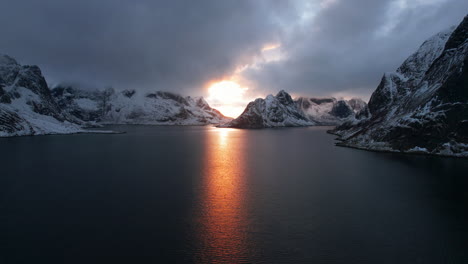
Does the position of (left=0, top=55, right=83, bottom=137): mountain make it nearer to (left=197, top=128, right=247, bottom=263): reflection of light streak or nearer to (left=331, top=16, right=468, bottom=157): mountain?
(left=197, top=128, right=247, bottom=263): reflection of light streak

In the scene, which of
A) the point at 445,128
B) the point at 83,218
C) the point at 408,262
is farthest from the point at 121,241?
the point at 445,128

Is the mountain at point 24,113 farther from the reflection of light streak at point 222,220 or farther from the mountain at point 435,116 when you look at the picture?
the mountain at point 435,116

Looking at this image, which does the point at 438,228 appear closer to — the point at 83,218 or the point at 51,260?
the point at 51,260

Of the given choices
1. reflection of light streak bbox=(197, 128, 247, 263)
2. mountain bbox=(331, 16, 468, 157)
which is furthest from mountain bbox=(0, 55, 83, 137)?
mountain bbox=(331, 16, 468, 157)

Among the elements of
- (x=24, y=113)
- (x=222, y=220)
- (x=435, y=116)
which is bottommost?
(x=222, y=220)

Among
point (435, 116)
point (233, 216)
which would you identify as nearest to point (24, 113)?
point (233, 216)

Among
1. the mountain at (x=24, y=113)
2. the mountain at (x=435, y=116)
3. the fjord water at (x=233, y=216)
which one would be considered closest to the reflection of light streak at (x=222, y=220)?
the fjord water at (x=233, y=216)

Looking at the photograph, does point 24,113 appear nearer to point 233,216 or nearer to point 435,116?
point 233,216

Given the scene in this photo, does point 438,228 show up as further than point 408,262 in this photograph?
Yes
